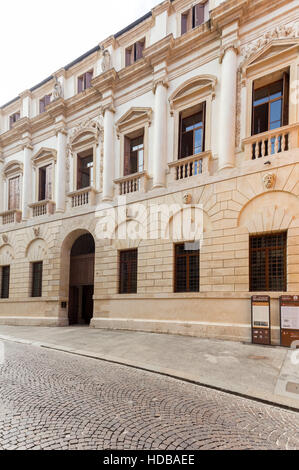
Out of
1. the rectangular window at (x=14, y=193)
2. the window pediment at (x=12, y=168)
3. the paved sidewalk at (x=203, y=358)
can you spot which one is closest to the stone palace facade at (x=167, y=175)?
the window pediment at (x=12, y=168)

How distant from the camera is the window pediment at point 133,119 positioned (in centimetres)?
1296

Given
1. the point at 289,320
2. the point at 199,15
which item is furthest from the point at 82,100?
the point at 289,320

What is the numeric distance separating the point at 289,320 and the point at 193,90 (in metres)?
9.82

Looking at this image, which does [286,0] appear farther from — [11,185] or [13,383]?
[11,185]

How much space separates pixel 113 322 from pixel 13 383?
740 centimetres

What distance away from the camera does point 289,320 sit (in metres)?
8.33

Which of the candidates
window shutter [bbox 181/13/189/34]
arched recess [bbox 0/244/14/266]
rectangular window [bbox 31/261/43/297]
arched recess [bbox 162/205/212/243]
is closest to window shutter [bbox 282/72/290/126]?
arched recess [bbox 162/205/212/243]

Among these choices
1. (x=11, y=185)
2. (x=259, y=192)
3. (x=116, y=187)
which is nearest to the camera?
(x=259, y=192)

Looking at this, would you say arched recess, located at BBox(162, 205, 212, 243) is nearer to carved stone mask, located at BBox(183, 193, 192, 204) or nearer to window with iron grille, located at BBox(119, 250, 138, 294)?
carved stone mask, located at BBox(183, 193, 192, 204)

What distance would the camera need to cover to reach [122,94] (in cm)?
1402
